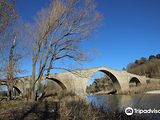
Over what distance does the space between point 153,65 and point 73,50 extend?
48.9m

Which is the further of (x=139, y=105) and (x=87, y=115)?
(x=139, y=105)

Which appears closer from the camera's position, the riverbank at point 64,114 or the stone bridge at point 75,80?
the riverbank at point 64,114

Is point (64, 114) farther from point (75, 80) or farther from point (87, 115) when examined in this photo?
point (75, 80)

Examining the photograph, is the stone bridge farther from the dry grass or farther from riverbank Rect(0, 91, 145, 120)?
the dry grass

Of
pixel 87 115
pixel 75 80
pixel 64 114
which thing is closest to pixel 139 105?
pixel 87 115

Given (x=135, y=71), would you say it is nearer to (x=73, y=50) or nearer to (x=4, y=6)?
(x=73, y=50)

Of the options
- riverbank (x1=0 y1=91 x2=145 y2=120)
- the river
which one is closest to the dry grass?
riverbank (x1=0 y1=91 x2=145 y2=120)

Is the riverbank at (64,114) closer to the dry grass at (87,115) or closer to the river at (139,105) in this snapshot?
the dry grass at (87,115)

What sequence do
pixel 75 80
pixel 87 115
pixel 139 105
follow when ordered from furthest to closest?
pixel 75 80 → pixel 139 105 → pixel 87 115

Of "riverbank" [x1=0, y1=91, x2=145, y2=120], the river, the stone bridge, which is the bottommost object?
the river

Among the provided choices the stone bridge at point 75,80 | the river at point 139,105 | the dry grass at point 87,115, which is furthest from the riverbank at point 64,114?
the stone bridge at point 75,80

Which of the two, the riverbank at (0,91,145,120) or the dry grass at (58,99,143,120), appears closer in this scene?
the dry grass at (58,99,143,120)

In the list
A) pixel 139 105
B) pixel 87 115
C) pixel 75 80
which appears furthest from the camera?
pixel 75 80

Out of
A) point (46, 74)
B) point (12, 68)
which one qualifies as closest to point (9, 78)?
point (12, 68)
